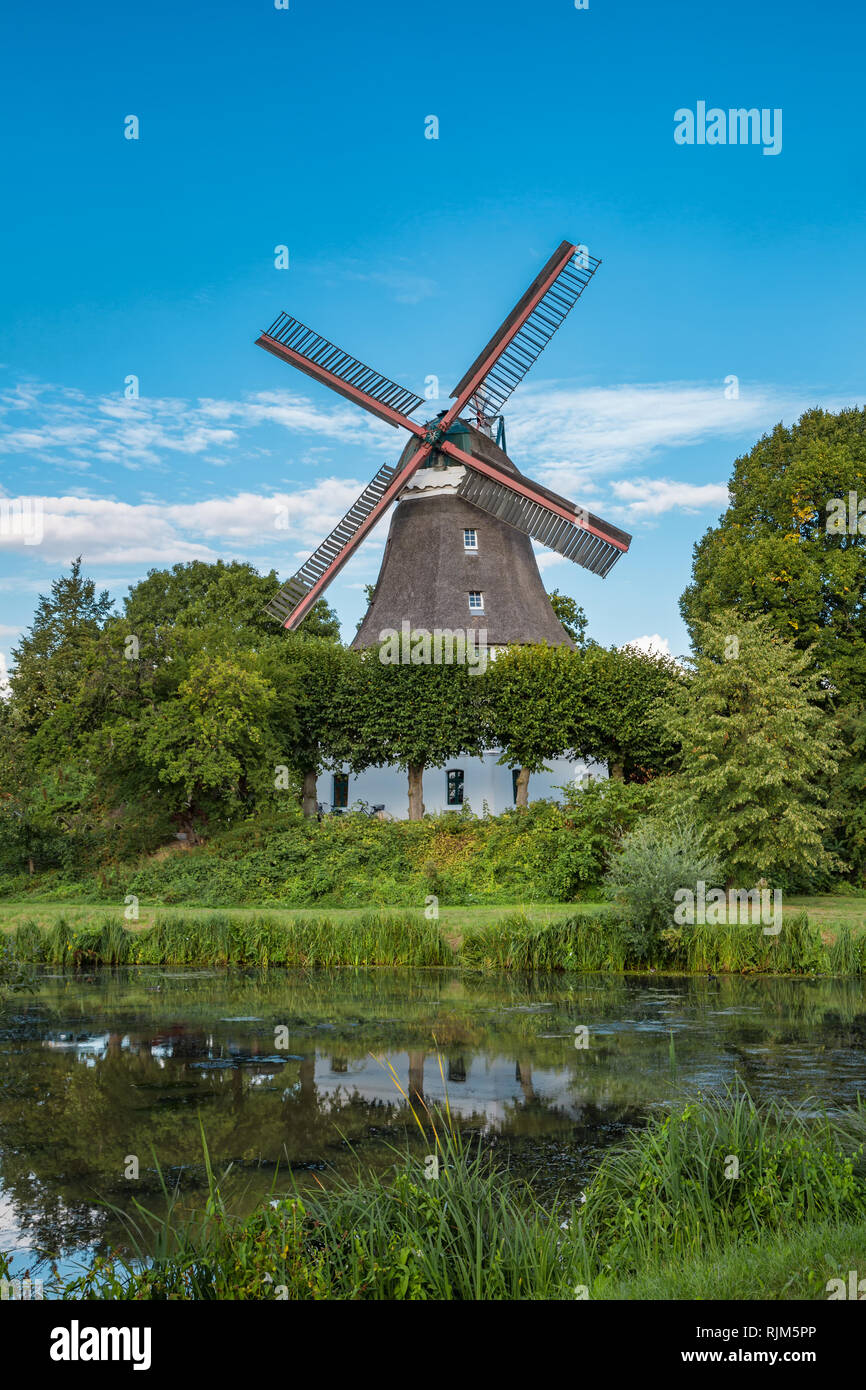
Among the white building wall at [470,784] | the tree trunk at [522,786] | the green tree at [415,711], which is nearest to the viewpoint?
the green tree at [415,711]

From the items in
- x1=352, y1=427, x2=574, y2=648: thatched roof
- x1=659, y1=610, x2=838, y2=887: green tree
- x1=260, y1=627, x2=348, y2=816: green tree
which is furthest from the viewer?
x1=352, y1=427, x2=574, y2=648: thatched roof

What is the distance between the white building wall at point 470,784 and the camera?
33938mm

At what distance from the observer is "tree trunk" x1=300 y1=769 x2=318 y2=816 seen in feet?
118

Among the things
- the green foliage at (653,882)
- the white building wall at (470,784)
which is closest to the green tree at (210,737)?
the white building wall at (470,784)

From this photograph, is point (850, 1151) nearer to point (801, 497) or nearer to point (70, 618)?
point (801, 497)

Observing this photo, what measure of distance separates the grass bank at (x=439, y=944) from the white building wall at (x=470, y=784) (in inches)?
554

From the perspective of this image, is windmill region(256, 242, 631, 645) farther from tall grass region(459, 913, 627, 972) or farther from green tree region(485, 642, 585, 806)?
tall grass region(459, 913, 627, 972)

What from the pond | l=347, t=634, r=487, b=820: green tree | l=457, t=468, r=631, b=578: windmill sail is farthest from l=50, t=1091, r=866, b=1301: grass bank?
l=457, t=468, r=631, b=578: windmill sail

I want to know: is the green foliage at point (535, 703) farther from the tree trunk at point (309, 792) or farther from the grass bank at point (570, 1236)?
the grass bank at point (570, 1236)

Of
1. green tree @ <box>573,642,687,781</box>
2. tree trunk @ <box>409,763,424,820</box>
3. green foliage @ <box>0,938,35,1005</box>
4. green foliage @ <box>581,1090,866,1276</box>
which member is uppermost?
green tree @ <box>573,642,687,781</box>

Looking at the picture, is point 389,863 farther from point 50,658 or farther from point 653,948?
point 50,658

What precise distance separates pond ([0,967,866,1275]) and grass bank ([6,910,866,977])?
0.58 metres
